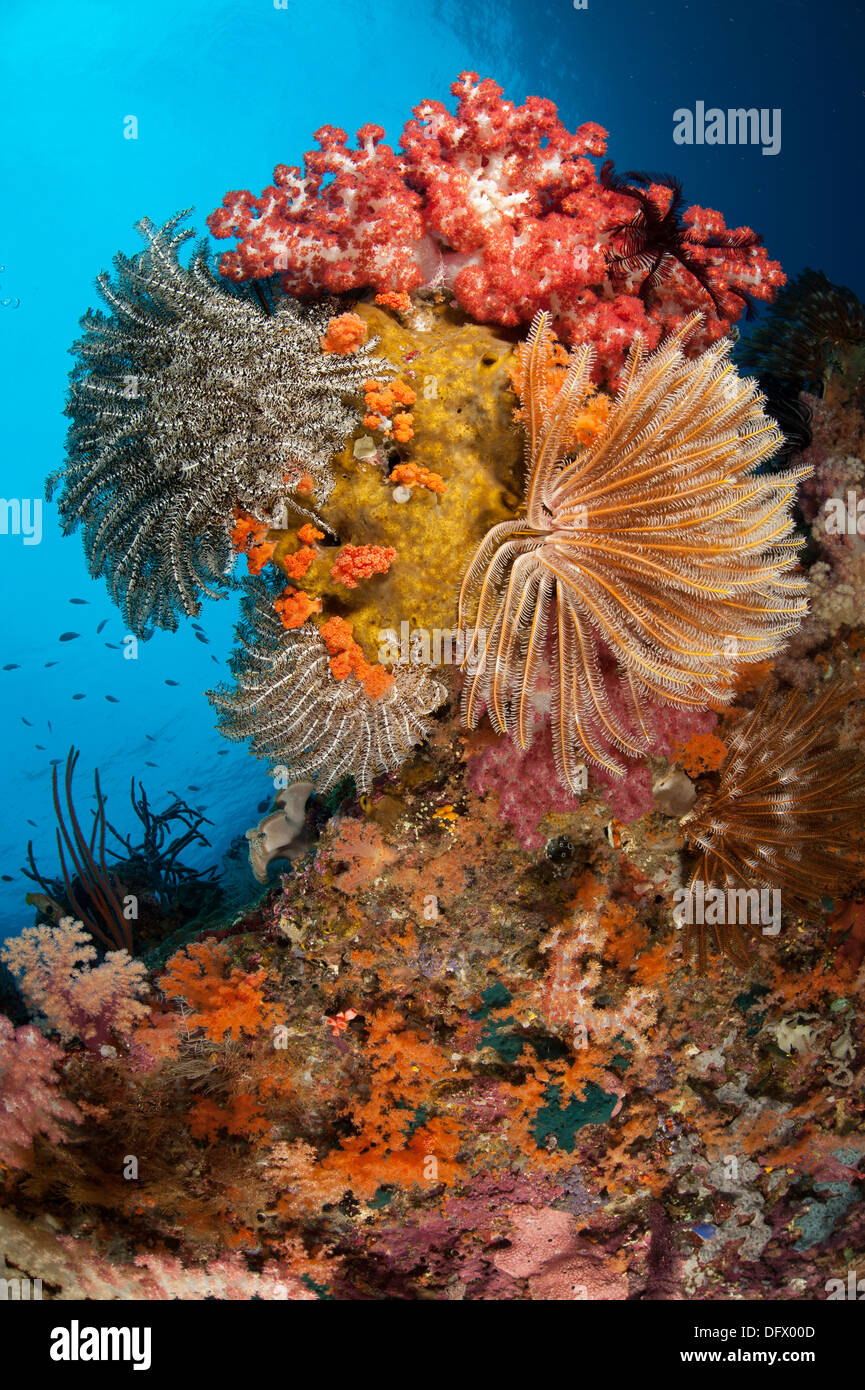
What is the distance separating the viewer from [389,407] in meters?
4.29

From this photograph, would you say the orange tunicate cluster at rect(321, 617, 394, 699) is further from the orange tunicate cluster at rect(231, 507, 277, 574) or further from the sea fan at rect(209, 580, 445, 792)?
the orange tunicate cluster at rect(231, 507, 277, 574)

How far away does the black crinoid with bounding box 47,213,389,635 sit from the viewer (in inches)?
162

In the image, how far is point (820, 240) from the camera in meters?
16.5

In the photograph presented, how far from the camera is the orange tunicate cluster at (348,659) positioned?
4395mm

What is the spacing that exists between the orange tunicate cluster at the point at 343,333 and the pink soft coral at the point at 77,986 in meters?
4.94

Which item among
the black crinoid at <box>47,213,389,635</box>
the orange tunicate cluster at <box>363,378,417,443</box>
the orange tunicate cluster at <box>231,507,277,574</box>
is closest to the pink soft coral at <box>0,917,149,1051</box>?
the black crinoid at <box>47,213,389,635</box>

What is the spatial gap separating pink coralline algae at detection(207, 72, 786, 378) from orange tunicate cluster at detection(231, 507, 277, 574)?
5.85ft

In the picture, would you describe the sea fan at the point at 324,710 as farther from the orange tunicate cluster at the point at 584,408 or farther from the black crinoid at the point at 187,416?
the orange tunicate cluster at the point at 584,408

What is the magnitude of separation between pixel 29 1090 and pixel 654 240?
320 inches

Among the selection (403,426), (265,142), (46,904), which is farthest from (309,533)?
(265,142)

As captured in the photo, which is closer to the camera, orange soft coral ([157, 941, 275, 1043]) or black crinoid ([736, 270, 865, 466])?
orange soft coral ([157, 941, 275, 1043])

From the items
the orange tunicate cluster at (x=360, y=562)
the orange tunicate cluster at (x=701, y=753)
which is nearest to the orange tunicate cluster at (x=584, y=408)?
the orange tunicate cluster at (x=360, y=562)

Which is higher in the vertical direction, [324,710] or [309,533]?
[309,533]

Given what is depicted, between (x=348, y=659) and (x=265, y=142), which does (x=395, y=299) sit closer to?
(x=348, y=659)
